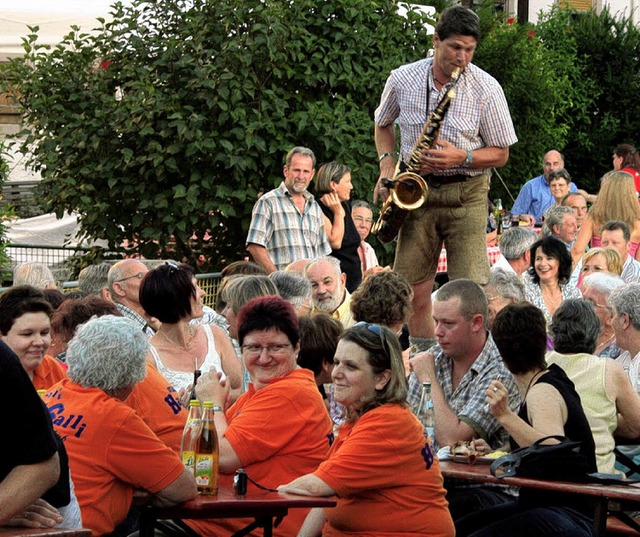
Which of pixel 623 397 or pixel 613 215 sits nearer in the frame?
pixel 623 397

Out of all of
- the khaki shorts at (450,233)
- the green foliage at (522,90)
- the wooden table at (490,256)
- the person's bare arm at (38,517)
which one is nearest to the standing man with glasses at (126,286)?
the khaki shorts at (450,233)

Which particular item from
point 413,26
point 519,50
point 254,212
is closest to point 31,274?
point 254,212

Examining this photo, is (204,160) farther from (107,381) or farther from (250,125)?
(107,381)

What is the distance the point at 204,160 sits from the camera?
1234 centimetres

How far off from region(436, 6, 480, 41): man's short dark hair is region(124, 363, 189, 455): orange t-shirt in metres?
3.31

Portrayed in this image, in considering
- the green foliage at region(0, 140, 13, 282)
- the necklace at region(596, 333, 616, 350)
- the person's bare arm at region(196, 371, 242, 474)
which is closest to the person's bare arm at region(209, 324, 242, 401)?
the person's bare arm at region(196, 371, 242, 474)

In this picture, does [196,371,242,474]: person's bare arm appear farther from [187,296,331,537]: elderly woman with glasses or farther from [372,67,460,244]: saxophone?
[372,67,460,244]: saxophone

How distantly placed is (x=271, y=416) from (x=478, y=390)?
1326 mm

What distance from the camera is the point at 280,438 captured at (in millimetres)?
5781

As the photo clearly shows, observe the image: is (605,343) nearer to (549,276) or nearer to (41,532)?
(549,276)

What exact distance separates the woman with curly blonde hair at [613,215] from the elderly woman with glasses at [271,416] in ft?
25.2

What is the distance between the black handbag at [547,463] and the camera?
5.76 metres

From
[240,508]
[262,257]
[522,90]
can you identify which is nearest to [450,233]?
[262,257]

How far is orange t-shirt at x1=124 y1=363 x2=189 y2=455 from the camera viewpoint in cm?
586
